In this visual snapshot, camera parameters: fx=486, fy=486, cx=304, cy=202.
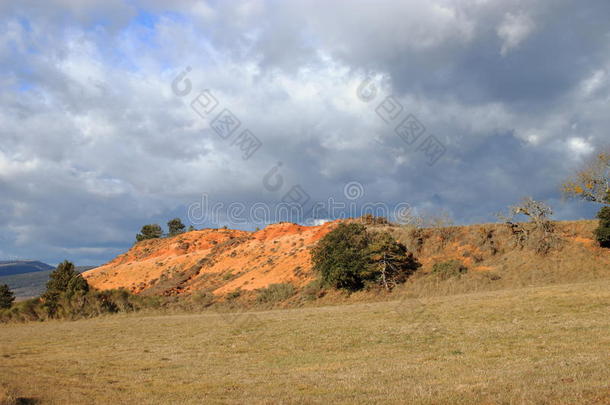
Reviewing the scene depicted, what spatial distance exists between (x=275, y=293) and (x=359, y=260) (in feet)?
37.7

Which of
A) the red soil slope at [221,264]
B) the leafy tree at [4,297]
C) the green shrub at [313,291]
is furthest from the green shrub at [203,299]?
the leafy tree at [4,297]

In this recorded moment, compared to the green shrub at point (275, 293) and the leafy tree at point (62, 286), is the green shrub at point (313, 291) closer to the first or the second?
the green shrub at point (275, 293)

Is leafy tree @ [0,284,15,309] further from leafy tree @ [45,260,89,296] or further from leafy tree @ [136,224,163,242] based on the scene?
leafy tree @ [136,224,163,242]

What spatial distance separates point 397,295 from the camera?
43.4 metres

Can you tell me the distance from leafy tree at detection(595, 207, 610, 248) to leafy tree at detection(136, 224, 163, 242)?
107631 millimetres

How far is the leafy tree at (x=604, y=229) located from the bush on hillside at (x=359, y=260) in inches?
654

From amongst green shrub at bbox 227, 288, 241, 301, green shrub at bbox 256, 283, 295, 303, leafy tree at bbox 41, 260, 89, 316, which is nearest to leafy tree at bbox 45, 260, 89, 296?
leafy tree at bbox 41, 260, 89, 316

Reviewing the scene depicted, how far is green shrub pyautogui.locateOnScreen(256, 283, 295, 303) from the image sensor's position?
51.9 meters

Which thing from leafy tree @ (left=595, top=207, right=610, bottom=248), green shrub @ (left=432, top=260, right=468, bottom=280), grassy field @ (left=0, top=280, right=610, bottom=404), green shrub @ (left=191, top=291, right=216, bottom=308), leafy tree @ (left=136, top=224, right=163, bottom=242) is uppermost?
leafy tree @ (left=136, top=224, right=163, bottom=242)

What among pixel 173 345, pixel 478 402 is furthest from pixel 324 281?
pixel 478 402

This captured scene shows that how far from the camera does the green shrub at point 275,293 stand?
5191cm

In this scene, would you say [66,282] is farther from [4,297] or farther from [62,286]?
[4,297]

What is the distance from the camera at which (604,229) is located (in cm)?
4309

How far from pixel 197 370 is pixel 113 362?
16.8ft
